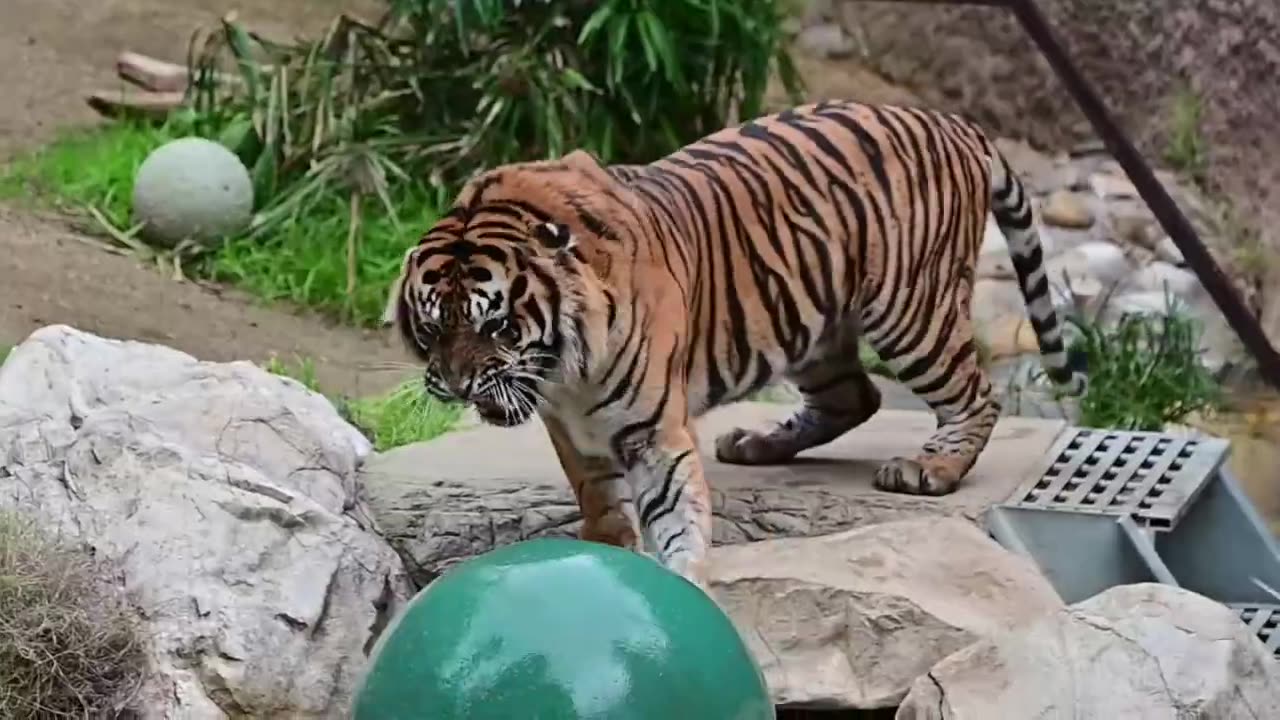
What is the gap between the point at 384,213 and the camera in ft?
27.8

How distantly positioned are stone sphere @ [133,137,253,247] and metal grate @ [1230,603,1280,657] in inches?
188

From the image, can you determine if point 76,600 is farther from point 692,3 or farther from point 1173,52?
point 1173,52

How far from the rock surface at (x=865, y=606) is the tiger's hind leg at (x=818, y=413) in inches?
38.4

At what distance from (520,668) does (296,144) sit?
6300 millimetres

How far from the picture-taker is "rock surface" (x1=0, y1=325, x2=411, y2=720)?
153 inches

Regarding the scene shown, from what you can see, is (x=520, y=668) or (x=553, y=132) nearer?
(x=520, y=668)

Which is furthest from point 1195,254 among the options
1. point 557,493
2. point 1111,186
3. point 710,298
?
point 1111,186

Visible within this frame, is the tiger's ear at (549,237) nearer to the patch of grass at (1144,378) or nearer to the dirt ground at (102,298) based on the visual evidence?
the dirt ground at (102,298)

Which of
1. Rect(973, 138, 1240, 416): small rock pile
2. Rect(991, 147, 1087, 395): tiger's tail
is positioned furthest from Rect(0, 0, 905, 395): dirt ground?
Rect(973, 138, 1240, 416): small rock pile

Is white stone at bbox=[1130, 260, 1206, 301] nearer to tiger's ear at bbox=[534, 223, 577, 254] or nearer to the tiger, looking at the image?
the tiger

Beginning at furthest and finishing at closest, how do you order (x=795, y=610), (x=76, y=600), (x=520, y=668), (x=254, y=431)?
(x=254, y=431)
(x=795, y=610)
(x=76, y=600)
(x=520, y=668)

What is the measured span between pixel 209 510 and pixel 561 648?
1702 millimetres

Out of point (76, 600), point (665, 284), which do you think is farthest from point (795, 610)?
point (76, 600)

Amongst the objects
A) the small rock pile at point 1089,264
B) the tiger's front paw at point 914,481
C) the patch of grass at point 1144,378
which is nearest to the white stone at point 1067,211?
the small rock pile at point 1089,264
